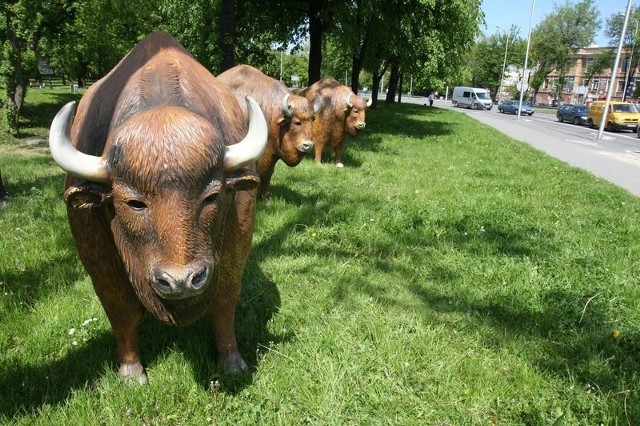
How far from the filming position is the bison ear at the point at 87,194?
2.02m

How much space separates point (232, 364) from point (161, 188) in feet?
5.50

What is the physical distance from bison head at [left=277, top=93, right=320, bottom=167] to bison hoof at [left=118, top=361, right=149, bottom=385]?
417 centimetres

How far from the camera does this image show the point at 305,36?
18156 millimetres

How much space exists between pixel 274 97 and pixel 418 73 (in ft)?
41.6

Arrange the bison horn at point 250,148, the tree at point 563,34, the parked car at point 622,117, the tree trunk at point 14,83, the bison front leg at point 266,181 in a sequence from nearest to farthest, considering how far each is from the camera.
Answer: the bison horn at point 250,148, the bison front leg at point 266,181, the tree trunk at point 14,83, the parked car at point 622,117, the tree at point 563,34

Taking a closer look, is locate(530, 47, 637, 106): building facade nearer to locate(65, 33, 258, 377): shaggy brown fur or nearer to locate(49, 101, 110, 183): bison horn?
locate(65, 33, 258, 377): shaggy brown fur

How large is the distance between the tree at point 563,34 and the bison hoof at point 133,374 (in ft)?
235

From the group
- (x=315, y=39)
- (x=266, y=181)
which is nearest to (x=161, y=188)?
(x=266, y=181)

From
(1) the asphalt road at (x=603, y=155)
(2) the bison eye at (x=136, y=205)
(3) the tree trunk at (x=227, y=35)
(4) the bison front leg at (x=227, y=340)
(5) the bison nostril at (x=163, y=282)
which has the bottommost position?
(1) the asphalt road at (x=603, y=155)

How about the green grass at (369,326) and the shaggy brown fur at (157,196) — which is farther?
the green grass at (369,326)

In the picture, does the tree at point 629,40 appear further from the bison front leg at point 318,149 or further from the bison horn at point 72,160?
the bison horn at point 72,160

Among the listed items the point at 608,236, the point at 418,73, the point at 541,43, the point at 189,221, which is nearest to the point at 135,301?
the point at 189,221

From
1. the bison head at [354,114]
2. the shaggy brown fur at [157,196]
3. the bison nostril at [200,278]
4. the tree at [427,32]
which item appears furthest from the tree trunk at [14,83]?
the bison nostril at [200,278]

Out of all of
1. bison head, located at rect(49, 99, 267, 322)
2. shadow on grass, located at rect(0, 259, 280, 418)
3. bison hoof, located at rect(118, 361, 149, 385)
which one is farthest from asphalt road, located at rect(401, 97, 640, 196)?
bison head, located at rect(49, 99, 267, 322)
